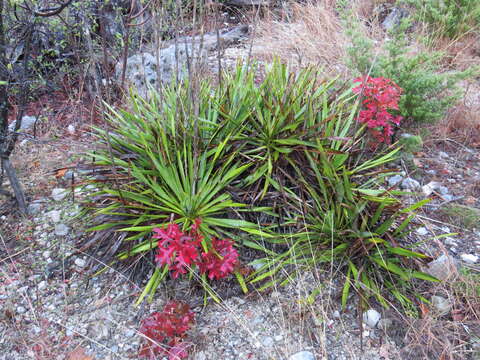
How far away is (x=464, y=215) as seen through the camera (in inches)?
123

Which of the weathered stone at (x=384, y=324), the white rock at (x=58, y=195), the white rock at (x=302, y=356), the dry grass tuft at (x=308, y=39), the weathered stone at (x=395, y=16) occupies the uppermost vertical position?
the weathered stone at (x=395, y=16)

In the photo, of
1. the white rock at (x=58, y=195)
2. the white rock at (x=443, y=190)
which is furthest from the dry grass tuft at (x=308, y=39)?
the white rock at (x=58, y=195)

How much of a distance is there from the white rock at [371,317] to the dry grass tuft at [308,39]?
292 cm

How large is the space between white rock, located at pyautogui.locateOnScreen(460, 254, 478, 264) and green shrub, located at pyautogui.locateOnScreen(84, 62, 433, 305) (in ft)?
1.67

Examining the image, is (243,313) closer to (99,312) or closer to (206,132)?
(99,312)

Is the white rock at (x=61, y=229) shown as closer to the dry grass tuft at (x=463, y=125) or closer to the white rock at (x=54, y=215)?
the white rock at (x=54, y=215)

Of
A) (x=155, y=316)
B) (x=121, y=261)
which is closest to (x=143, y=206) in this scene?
(x=121, y=261)

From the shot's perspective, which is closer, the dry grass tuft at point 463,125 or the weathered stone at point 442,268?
the weathered stone at point 442,268

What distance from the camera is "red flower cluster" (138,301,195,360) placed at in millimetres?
2139

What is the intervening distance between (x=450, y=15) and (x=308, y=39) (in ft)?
5.66

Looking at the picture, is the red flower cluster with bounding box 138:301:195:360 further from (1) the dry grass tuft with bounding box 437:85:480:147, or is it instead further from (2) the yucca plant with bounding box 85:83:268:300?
(1) the dry grass tuft with bounding box 437:85:480:147

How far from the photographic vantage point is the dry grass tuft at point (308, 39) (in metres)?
4.91

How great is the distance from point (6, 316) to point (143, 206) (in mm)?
1001

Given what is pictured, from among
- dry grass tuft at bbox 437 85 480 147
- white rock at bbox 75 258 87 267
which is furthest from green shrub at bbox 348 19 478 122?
white rock at bbox 75 258 87 267
